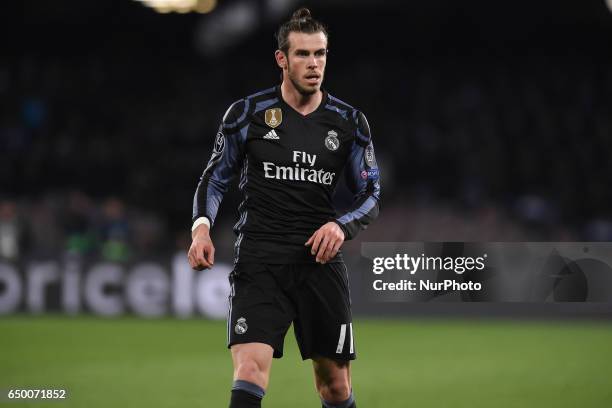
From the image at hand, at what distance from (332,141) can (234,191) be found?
43.4 feet

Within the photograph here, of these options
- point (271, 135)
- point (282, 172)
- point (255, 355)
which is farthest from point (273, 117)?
point (255, 355)

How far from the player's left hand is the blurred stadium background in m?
3.03

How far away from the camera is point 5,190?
1861 centimetres

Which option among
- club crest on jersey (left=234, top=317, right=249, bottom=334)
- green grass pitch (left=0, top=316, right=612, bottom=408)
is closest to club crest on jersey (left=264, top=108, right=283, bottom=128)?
club crest on jersey (left=234, top=317, right=249, bottom=334)

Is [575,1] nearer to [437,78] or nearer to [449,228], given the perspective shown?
[437,78]

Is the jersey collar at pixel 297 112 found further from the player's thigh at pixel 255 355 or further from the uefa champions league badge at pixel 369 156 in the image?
the player's thigh at pixel 255 355

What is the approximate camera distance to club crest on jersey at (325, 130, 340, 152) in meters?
5.16

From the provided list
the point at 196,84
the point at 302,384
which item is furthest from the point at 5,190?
the point at 302,384

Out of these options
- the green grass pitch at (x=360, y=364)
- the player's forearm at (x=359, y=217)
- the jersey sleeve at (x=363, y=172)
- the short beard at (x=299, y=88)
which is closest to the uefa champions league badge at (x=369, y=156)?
the jersey sleeve at (x=363, y=172)

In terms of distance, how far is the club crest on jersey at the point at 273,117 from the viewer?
203 inches

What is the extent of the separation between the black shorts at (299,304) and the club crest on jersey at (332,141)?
1.93ft

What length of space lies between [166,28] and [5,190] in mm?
6085

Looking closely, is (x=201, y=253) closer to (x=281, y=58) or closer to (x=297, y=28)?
(x=281, y=58)

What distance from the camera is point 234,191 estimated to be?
60.2ft
